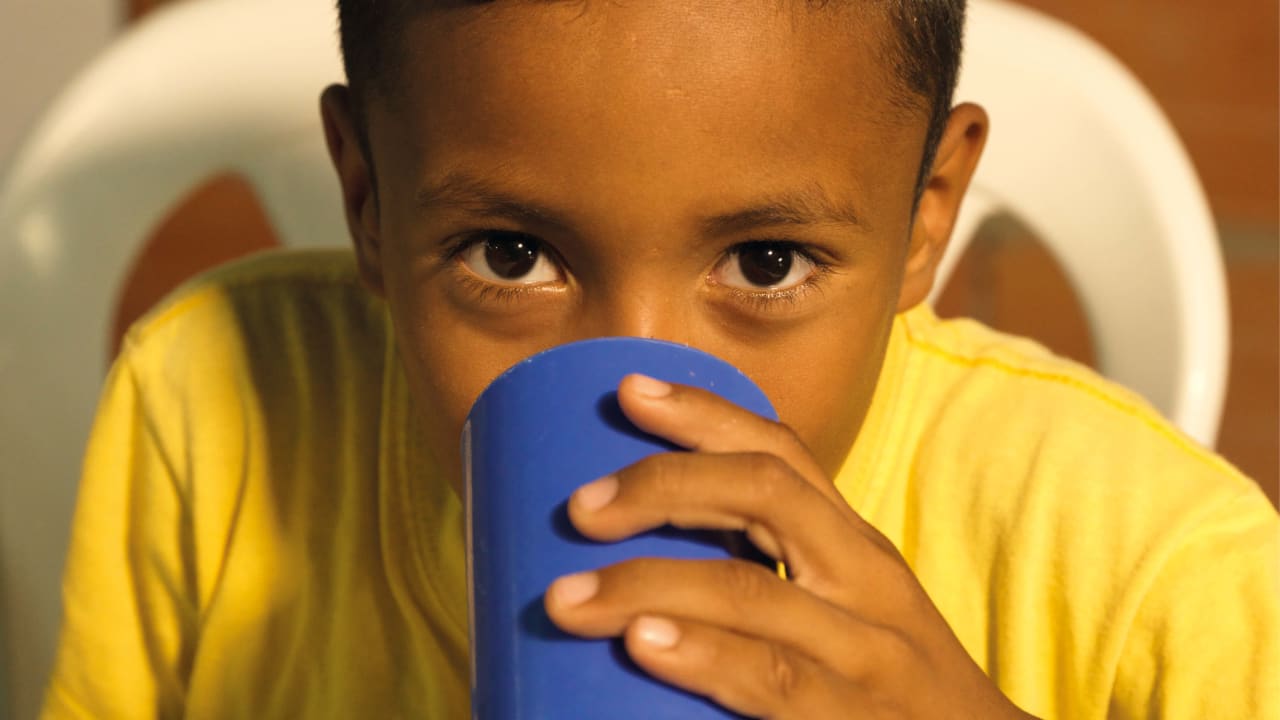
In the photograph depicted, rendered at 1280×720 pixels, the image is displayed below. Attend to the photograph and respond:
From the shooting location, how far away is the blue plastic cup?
0.51 meters

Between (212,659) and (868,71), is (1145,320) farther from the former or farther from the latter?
(212,659)

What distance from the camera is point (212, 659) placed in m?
0.95

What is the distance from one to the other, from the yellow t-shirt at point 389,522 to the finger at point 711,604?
0.30 m

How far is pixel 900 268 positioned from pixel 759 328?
112 millimetres

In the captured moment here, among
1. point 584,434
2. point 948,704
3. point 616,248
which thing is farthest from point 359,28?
point 948,704

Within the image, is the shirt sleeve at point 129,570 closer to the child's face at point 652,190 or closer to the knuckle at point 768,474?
the child's face at point 652,190

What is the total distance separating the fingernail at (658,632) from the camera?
1.64ft

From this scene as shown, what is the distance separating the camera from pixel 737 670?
0.52 metres

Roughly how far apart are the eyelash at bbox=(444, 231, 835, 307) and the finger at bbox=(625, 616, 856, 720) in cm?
19

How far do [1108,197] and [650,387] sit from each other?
2.29 feet

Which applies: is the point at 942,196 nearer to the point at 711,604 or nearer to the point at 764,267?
the point at 764,267

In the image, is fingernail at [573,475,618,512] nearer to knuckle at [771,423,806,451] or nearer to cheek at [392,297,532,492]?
knuckle at [771,423,806,451]

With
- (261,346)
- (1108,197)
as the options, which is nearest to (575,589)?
(261,346)

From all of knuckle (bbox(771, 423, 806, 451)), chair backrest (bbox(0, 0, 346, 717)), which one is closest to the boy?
knuckle (bbox(771, 423, 806, 451))
